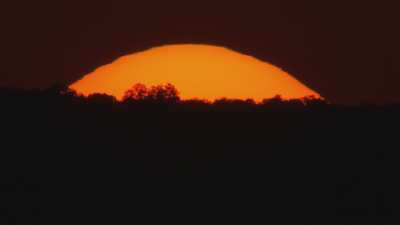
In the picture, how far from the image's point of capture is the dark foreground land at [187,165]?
5625 mm

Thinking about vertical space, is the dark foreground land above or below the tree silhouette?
below

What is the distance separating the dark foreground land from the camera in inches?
221

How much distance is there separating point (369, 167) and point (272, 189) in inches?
31.7

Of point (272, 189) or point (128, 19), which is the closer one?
point (272, 189)

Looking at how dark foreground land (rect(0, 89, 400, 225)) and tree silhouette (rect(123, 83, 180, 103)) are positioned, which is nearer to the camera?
dark foreground land (rect(0, 89, 400, 225))

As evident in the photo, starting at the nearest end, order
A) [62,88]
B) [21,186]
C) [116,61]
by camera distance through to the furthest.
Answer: [21,186], [62,88], [116,61]

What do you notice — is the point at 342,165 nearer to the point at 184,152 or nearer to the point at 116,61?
the point at 184,152

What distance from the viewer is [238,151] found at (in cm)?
575

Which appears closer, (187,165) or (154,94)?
(187,165)

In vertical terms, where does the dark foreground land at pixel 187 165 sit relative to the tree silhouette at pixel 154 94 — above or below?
below

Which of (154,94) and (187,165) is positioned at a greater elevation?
(154,94)

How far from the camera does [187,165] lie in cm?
568

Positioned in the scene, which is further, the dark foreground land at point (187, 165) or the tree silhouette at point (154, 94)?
the tree silhouette at point (154, 94)

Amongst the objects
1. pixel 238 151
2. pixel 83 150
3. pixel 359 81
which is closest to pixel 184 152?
pixel 238 151
